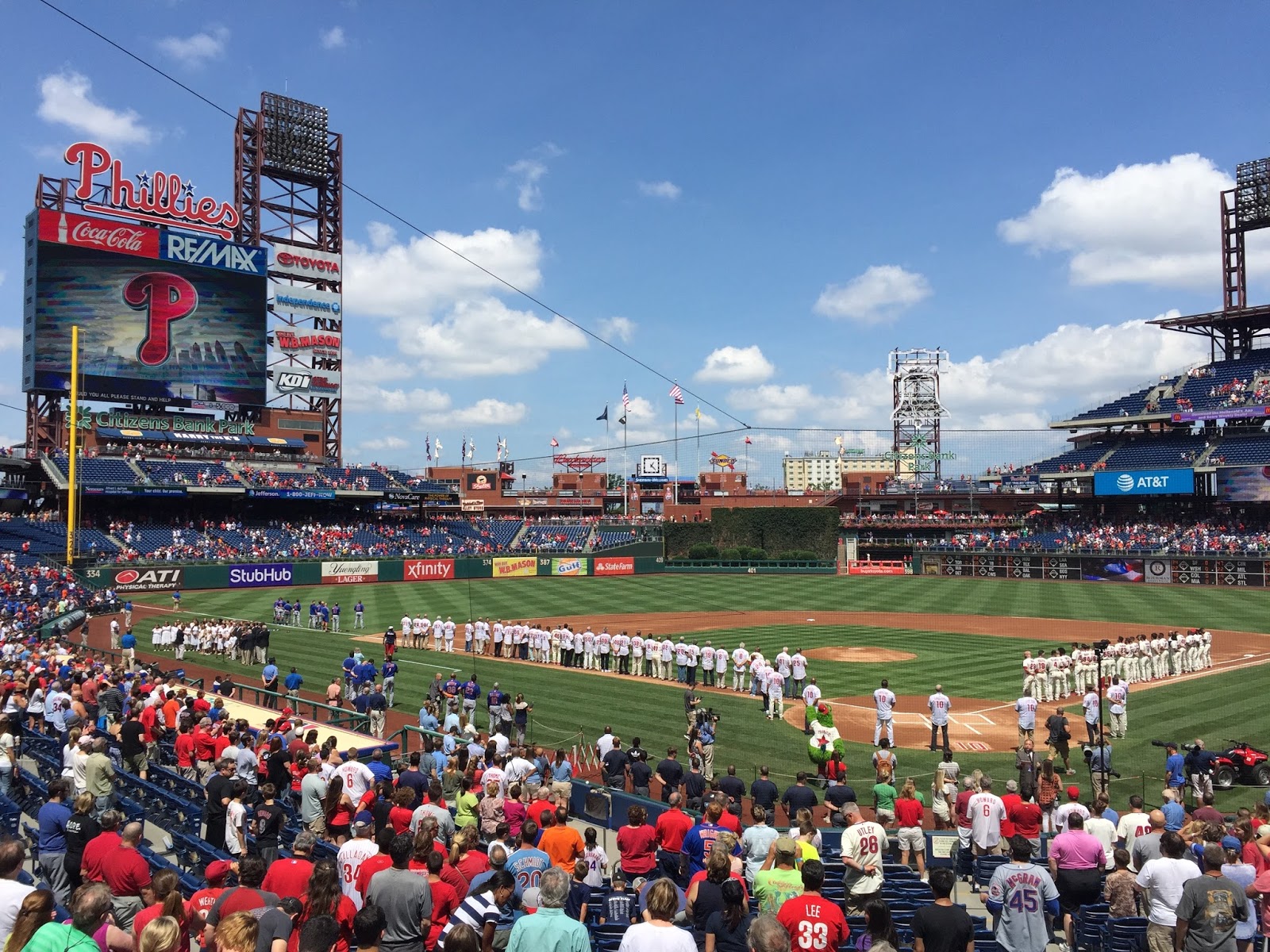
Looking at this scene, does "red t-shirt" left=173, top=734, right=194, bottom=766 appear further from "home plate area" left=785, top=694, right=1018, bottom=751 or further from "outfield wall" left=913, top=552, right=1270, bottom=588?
"outfield wall" left=913, top=552, right=1270, bottom=588

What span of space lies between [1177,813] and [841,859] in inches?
164

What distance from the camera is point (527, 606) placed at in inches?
1704

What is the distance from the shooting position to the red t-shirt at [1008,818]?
10.1 metres

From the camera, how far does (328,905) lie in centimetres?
566

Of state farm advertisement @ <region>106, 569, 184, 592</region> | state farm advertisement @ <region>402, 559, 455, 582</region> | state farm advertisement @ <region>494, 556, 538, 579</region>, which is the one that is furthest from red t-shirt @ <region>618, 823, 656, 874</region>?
state farm advertisement @ <region>494, 556, 538, 579</region>

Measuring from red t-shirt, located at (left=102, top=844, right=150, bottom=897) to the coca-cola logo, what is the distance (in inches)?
2373

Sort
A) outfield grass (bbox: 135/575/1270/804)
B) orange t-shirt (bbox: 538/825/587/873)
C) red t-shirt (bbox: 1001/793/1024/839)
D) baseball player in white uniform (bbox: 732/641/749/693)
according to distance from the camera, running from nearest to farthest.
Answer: orange t-shirt (bbox: 538/825/587/873)
red t-shirt (bbox: 1001/793/1024/839)
outfield grass (bbox: 135/575/1270/804)
baseball player in white uniform (bbox: 732/641/749/693)

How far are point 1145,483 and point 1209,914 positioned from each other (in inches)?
2388

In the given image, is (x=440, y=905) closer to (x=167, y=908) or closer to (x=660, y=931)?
(x=167, y=908)

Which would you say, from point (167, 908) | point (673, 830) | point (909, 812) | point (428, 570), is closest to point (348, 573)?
point (428, 570)

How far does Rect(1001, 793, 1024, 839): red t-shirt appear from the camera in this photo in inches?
396

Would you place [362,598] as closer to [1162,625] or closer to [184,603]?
[184,603]

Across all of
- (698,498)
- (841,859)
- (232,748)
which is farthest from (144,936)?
(698,498)

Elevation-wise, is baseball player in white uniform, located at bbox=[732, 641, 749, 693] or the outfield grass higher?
baseball player in white uniform, located at bbox=[732, 641, 749, 693]
